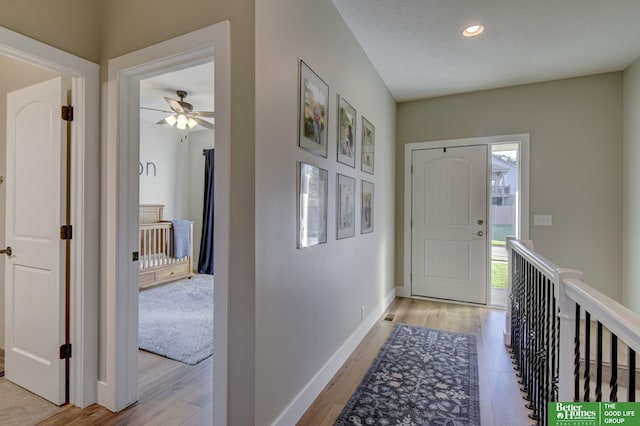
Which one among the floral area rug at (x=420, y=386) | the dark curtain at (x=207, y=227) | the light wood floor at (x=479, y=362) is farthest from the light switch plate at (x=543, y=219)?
the dark curtain at (x=207, y=227)

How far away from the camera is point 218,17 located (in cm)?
156

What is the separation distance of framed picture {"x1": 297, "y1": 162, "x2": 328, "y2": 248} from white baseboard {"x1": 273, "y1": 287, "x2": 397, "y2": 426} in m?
0.89

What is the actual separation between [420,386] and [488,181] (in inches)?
110

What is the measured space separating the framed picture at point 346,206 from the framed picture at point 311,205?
266mm

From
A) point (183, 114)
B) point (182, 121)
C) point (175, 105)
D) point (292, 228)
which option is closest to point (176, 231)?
point (182, 121)

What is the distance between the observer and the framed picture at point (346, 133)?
2.48 metres

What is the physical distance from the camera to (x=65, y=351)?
1.92 metres

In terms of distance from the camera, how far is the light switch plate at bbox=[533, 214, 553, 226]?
12.0 ft

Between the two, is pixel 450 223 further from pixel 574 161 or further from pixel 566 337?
pixel 566 337

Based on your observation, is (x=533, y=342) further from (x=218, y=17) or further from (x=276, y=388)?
(x=218, y=17)

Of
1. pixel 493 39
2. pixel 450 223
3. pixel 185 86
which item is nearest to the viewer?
pixel 493 39

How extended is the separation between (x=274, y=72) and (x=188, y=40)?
47 cm

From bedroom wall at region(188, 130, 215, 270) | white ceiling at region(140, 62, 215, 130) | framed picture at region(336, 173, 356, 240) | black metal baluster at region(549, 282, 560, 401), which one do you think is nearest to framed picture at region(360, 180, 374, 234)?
framed picture at region(336, 173, 356, 240)

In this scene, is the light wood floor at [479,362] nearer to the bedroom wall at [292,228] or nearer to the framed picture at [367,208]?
the bedroom wall at [292,228]
